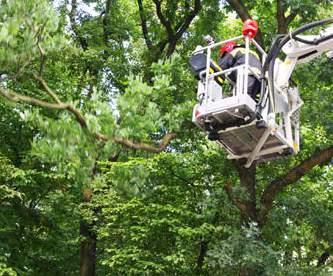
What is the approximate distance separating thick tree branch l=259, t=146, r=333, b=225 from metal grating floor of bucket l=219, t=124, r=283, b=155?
3.36 m

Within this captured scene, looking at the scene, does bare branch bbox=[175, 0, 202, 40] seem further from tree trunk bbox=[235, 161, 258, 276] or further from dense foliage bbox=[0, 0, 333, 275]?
tree trunk bbox=[235, 161, 258, 276]

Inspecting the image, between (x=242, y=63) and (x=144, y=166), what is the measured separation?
4.92 metres

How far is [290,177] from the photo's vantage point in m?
9.59

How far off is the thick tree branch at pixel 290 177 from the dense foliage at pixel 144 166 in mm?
39

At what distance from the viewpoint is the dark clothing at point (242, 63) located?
5727mm

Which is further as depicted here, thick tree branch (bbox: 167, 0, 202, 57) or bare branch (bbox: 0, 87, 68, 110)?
thick tree branch (bbox: 167, 0, 202, 57)

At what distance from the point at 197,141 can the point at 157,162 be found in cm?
93

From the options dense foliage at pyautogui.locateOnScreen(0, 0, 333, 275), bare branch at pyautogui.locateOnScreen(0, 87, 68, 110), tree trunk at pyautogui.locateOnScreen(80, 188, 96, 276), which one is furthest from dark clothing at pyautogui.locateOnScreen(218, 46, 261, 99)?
tree trunk at pyautogui.locateOnScreen(80, 188, 96, 276)

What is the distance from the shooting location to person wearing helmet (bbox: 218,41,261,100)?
18.8 feet

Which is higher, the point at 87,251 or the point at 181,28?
the point at 181,28

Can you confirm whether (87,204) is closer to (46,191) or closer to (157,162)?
(46,191)

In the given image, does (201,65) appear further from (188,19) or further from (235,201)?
(188,19)

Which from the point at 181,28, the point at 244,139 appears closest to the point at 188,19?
the point at 181,28

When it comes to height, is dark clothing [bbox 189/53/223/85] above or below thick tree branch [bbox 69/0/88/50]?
below
